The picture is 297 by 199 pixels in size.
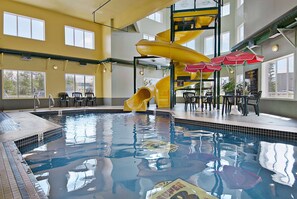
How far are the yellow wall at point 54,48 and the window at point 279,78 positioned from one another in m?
8.96

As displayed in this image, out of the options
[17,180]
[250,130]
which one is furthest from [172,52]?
[17,180]

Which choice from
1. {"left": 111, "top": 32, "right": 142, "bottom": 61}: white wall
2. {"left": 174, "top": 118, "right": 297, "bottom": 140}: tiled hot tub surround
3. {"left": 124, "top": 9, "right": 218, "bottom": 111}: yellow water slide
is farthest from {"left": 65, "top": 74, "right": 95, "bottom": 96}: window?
{"left": 174, "top": 118, "right": 297, "bottom": 140}: tiled hot tub surround

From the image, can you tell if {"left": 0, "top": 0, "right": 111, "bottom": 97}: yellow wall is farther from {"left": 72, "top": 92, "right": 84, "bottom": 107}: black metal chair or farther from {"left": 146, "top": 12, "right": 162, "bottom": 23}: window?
{"left": 146, "top": 12, "right": 162, "bottom": 23}: window

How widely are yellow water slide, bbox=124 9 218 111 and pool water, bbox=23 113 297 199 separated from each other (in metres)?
5.07

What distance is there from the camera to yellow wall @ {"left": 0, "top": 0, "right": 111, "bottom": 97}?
10.1 metres

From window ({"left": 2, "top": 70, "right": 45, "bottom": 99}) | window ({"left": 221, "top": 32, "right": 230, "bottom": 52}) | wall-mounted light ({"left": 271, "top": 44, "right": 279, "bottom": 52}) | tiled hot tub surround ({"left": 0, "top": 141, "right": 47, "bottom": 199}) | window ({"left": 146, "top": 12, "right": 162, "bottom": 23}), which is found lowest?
tiled hot tub surround ({"left": 0, "top": 141, "right": 47, "bottom": 199})

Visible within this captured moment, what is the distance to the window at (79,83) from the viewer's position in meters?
12.3

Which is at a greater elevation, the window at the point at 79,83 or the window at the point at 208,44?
the window at the point at 208,44

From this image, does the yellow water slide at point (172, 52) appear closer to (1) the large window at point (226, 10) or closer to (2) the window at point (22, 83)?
(2) the window at point (22, 83)

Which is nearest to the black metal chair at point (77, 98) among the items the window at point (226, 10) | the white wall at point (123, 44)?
the white wall at point (123, 44)

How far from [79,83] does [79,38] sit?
2.83 metres

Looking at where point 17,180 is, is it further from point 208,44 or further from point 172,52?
point 208,44

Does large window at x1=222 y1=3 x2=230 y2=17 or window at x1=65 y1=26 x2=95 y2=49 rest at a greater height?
large window at x1=222 y1=3 x2=230 y2=17

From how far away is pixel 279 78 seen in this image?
7.23 meters
